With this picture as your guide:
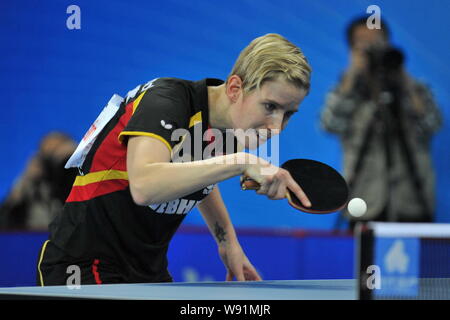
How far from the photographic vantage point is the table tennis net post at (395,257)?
6.86ft

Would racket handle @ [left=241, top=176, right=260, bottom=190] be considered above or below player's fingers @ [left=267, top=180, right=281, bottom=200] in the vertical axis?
above

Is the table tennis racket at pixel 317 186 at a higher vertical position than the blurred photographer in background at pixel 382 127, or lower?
lower

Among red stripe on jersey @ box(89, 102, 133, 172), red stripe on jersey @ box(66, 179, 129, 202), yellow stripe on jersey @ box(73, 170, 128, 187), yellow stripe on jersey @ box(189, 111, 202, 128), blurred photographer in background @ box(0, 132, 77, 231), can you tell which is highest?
blurred photographer in background @ box(0, 132, 77, 231)

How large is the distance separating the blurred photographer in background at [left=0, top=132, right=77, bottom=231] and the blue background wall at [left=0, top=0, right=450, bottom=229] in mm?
294

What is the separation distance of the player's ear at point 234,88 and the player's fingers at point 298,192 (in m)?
0.50

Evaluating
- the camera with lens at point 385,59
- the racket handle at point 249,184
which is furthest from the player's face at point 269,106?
the camera with lens at point 385,59

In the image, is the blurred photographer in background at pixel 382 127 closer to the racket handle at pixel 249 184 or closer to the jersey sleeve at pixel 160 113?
the jersey sleeve at pixel 160 113

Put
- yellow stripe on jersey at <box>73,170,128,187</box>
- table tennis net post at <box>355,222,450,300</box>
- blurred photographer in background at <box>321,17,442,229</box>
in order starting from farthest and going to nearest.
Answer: blurred photographer in background at <box>321,17,442,229</box> < yellow stripe on jersey at <box>73,170,128,187</box> < table tennis net post at <box>355,222,450,300</box>

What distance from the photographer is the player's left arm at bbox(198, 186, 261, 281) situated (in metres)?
3.49

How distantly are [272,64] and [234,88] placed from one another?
202 mm

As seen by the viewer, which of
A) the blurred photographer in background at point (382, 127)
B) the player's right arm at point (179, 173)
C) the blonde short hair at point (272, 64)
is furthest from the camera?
the blurred photographer in background at point (382, 127)

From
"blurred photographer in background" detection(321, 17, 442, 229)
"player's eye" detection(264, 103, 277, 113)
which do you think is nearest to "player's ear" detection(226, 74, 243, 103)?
"player's eye" detection(264, 103, 277, 113)

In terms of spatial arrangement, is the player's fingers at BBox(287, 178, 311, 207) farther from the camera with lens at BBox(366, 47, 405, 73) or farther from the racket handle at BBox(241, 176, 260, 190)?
the camera with lens at BBox(366, 47, 405, 73)

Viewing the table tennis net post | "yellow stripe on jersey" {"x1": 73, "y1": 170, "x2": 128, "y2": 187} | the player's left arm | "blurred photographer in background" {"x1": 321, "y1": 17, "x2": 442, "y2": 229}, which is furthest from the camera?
"blurred photographer in background" {"x1": 321, "y1": 17, "x2": 442, "y2": 229}
